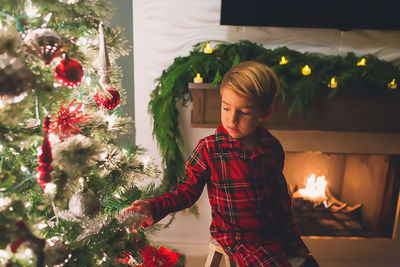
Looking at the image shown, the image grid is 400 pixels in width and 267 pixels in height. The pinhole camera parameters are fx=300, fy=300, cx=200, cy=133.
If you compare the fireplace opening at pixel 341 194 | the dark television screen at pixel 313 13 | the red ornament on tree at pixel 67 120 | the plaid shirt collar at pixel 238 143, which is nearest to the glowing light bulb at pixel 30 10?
the red ornament on tree at pixel 67 120

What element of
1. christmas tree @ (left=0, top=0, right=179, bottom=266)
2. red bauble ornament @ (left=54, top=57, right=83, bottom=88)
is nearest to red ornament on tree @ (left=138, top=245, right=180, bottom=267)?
christmas tree @ (left=0, top=0, right=179, bottom=266)

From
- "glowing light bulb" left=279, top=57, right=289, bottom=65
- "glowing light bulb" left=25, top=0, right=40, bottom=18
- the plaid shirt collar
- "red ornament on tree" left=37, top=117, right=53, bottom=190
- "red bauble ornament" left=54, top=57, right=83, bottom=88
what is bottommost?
the plaid shirt collar

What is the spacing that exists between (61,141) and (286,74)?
3.66ft

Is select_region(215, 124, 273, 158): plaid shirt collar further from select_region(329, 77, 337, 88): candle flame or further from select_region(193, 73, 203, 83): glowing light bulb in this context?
select_region(329, 77, 337, 88): candle flame

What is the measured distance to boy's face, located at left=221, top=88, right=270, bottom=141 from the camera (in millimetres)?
933

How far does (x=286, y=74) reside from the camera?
1.51 metres

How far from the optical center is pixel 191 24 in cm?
167

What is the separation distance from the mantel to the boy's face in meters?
0.58

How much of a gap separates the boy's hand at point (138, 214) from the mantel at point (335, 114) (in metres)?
0.72

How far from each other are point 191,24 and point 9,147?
3.82 feet

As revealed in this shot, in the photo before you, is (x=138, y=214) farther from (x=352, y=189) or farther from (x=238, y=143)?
(x=352, y=189)

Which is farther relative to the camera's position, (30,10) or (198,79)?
(198,79)

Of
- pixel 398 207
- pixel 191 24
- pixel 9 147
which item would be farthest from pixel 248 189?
pixel 398 207

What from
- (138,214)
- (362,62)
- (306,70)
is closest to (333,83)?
(306,70)
